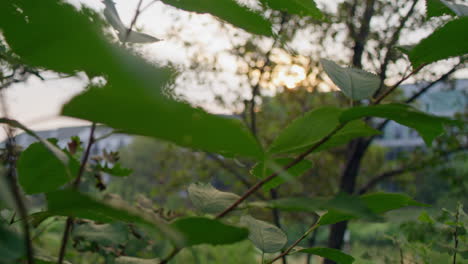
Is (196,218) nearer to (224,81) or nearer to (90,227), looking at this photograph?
(90,227)

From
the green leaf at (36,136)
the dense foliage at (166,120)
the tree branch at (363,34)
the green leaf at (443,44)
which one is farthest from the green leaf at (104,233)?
the tree branch at (363,34)

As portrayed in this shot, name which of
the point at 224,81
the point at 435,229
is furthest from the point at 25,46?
the point at 224,81

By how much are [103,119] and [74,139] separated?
46cm

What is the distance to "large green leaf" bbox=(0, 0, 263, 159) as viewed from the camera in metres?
0.16

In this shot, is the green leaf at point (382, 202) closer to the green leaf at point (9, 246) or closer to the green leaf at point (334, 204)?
the green leaf at point (334, 204)

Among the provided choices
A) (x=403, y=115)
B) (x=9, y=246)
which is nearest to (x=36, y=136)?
(x=9, y=246)

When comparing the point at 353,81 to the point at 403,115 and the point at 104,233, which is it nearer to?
the point at 403,115

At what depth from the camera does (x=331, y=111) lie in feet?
0.92

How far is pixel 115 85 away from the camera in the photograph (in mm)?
169

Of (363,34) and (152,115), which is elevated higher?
(363,34)

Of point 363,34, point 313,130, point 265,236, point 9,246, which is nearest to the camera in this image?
point 9,246

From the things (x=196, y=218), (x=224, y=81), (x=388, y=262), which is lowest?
(x=388, y=262)

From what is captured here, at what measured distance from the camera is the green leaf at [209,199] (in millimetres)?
335

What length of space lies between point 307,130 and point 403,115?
0.06 m
